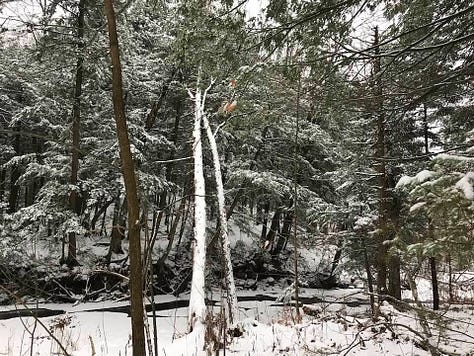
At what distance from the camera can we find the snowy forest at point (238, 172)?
2463 millimetres

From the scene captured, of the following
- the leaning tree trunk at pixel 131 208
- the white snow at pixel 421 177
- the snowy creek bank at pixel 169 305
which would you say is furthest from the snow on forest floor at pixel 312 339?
the leaning tree trunk at pixel 131 208

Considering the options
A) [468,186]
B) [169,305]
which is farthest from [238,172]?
[468,186]

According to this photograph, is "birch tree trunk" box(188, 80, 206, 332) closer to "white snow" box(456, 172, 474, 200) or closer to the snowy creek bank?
the snowy creek bank

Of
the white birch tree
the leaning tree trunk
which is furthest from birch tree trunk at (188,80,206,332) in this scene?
the leaning tree trunk

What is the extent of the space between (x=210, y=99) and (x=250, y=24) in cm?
827

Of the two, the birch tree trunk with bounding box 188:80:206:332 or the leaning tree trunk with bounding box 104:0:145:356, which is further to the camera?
the birch tree trunk with bounding box 188:80:206:332

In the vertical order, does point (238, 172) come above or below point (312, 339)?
above

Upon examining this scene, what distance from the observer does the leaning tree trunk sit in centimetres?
119

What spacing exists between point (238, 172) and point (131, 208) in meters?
10.4

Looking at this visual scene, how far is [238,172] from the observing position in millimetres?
11586

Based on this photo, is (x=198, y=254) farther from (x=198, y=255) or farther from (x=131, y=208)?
(x=131, y=208)

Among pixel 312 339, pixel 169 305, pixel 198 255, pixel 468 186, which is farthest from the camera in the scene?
pixel 169 305

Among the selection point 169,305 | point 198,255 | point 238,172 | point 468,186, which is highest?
point 238,172

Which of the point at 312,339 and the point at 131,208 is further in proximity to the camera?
the point at 312,339
